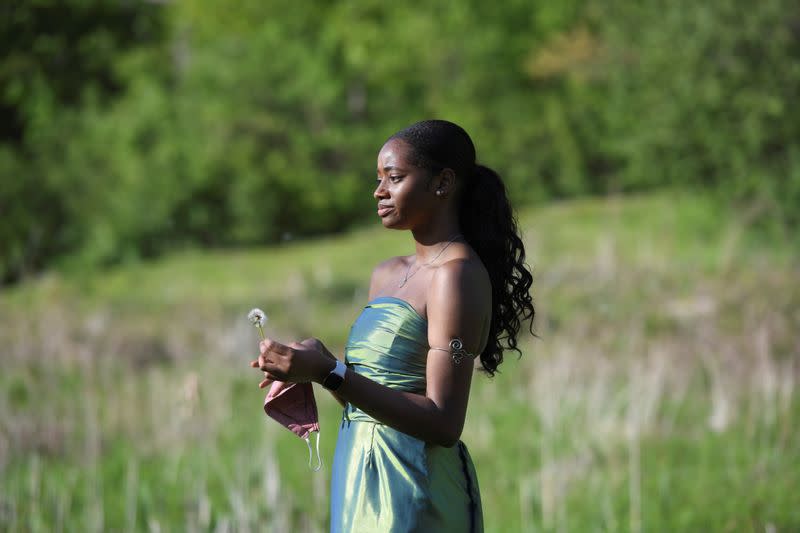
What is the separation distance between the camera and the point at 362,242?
2038cm

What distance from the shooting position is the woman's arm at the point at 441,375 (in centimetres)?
210

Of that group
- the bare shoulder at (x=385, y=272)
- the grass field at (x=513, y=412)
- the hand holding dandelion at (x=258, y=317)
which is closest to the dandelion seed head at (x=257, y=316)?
the hand holding dandelion at (x=258, y=317)

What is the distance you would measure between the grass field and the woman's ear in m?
0.93

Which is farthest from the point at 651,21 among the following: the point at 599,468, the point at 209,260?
the point at 599,468

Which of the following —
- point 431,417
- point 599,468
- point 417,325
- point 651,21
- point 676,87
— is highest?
point 651,21

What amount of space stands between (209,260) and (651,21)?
31.2ft

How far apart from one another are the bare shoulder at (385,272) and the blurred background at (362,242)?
72 cm

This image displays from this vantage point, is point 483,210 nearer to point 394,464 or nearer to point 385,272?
point 385,272

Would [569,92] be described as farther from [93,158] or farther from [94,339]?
[94,339]

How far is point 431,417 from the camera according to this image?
83.5 inches

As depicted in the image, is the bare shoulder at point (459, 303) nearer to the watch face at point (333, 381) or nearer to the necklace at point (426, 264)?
the necklace at point (426, 264)

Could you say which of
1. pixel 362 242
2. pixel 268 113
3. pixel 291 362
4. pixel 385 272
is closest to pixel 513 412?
pixel 385 272

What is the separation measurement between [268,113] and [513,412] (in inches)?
722

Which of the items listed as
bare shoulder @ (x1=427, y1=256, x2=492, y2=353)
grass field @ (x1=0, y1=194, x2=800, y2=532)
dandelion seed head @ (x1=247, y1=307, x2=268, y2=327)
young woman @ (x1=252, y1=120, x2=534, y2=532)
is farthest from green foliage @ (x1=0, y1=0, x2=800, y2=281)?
dandelion seed head @ (x1=247, y1=307, x2=268, y2=327)
